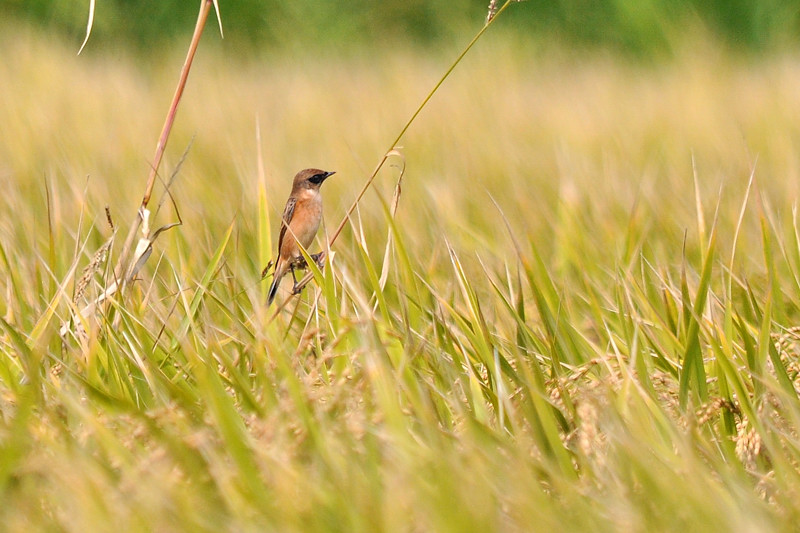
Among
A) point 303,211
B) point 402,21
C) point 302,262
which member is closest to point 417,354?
point 302,262

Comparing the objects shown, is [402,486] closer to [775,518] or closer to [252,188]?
[775,518]

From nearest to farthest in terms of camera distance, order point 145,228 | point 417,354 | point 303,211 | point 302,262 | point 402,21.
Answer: point 417,354 → point 145,228 → point 302,262 → point 303,211 → point 402,21

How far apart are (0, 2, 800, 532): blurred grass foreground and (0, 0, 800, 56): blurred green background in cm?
459

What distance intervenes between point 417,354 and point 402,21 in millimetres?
7310

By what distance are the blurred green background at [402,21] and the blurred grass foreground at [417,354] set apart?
4593 mm

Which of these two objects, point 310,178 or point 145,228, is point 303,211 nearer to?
point 310,178

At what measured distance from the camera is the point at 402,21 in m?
8.28

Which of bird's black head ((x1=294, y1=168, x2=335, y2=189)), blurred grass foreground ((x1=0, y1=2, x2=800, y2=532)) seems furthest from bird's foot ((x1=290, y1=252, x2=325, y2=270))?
bird's black head ((x1=294, y1=168, x2=335, y2=189))

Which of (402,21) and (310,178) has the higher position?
(402,21)

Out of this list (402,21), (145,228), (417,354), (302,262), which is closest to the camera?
(417,354)

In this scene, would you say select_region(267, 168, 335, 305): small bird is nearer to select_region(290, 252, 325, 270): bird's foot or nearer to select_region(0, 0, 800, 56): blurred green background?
select_region(290, 252, 325, 270): bird's foot

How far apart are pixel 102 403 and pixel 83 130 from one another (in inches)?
104

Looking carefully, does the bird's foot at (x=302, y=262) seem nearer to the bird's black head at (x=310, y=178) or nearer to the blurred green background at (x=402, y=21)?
the bird's black head at (x=310, y=178)

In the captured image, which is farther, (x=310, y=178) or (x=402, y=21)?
(x=402, y=21)
